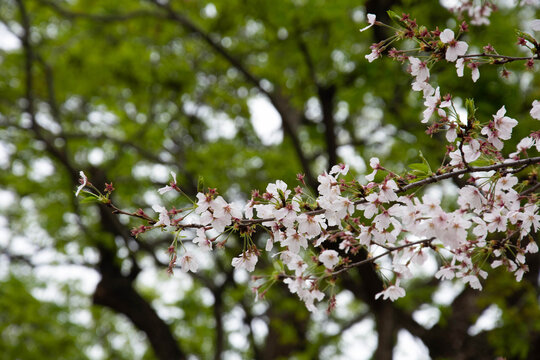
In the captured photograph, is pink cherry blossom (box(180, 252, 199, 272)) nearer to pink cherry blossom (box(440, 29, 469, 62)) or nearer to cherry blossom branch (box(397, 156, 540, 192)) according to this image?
cherry blossom branch (box(397, 156, 540, 192))

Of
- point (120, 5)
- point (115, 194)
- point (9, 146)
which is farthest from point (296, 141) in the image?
point (9, 146)

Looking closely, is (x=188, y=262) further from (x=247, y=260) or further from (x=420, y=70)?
(x=420, y=70)

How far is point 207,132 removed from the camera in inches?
325

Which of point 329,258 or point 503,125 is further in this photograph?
→ point 329,258

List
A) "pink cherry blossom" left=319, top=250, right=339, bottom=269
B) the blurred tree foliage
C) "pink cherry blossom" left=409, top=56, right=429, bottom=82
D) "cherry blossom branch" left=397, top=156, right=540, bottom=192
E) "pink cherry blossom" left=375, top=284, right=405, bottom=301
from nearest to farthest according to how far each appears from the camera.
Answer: "cherry blossom branch" left=397, top=156, right=540, bottom=192 < "pink cherry blossom" left=409, top=56, right=429, bottom=82 < "pink cherry blossom" left=319, top=250, right=339, bottom=269 < "pink cherry blossom" left=375, top=284, right=405, bottom=301 < the blurred tree foliage

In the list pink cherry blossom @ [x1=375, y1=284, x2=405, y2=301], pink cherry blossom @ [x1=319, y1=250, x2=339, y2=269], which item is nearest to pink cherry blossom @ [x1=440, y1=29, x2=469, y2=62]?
pink cherry blossom @ [x1=319, y1=250, x2=339, y2=269]

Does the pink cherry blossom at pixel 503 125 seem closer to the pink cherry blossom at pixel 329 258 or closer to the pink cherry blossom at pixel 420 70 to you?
the pink cherry blossom at pixel 420 70

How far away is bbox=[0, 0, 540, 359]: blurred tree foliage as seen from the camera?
203 inches

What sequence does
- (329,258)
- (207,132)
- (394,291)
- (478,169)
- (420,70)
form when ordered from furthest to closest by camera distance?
(207,132) → (394,291) → (329,258) → (420,70) → (478,169)

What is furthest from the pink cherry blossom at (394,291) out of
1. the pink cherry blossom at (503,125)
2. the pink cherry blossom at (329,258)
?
the pink cherry blossom at (503,125)

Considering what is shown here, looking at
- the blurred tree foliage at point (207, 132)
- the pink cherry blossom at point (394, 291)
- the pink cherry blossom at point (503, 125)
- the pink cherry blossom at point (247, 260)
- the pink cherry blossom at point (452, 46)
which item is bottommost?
the pink cherry blossom at point (394, 291)

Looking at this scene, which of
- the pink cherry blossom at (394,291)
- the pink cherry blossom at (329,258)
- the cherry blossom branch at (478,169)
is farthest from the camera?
the pink cherry blossom at (394,291)

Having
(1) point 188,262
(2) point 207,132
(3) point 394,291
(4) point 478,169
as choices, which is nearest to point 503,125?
(4) point 478,169

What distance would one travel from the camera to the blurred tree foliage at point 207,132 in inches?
203
